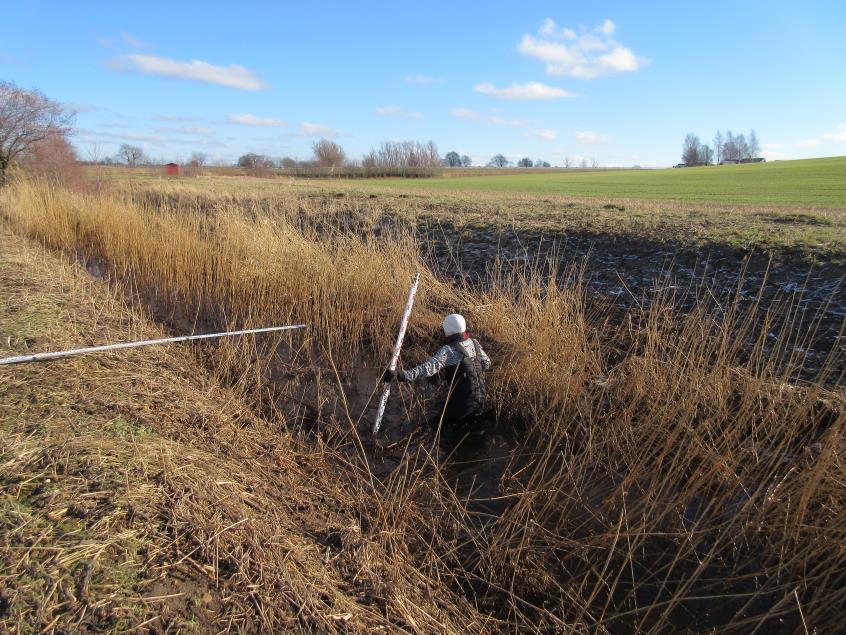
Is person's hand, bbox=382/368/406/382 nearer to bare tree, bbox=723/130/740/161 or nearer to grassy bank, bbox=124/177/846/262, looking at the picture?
grassy bank, bbox=124/177/846/262

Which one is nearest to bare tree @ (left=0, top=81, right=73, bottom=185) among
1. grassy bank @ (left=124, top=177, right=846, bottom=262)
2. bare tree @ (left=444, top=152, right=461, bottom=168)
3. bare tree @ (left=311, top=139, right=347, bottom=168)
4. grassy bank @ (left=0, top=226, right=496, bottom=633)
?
grassy bank @ (left=124, top=177, right=846, bottom=262)

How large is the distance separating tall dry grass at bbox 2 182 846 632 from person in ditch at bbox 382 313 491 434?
1.36ft

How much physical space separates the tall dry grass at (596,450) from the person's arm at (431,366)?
1.80 ft

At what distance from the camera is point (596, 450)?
12.1 ft

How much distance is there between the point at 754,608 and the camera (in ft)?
8.46

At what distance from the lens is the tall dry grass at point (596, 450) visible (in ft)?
8.25

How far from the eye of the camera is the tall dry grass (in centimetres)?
252

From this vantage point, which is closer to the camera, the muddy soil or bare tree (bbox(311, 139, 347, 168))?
the muddy soil

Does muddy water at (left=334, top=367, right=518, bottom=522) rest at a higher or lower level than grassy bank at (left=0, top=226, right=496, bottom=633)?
lower

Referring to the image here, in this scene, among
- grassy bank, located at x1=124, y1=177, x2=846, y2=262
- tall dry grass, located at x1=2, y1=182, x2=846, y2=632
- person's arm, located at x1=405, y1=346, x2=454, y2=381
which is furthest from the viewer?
grassy bank, located at x1=124, y1=177, x2=846, y2=262

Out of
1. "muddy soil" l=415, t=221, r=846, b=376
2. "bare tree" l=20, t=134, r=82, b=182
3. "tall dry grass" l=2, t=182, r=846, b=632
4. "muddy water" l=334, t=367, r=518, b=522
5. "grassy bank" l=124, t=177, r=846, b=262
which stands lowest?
"muddy water" l=334, t=367, r=518, b=522

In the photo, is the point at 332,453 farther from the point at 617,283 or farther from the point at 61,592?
the point at 617,283

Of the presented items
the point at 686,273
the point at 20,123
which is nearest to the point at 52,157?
the point at 20,123

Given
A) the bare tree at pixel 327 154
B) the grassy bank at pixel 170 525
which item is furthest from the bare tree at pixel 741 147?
the grassy bank at pixel 170 525
